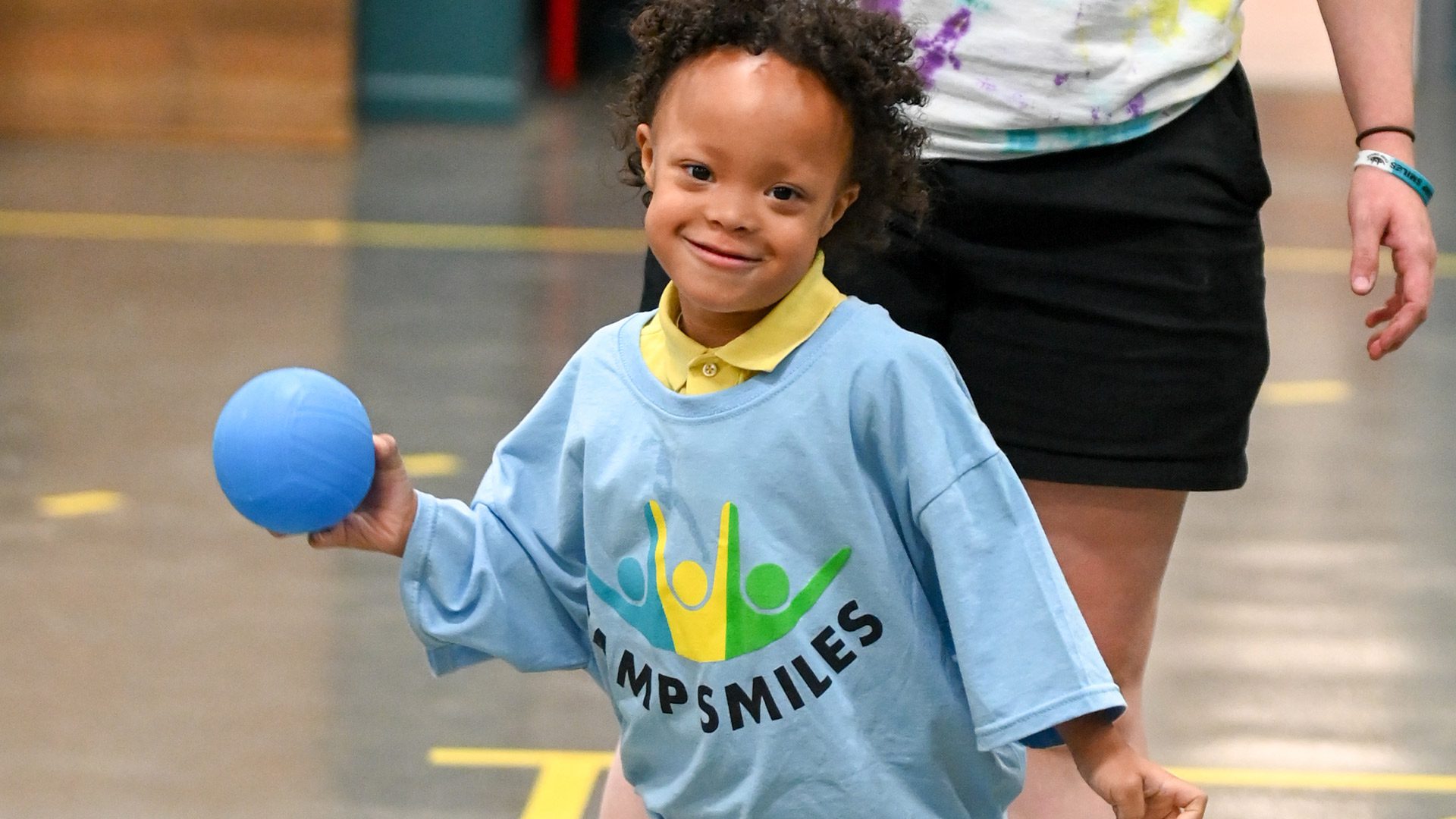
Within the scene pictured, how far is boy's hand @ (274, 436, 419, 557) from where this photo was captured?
68.6 inches

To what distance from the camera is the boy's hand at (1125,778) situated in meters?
1.59

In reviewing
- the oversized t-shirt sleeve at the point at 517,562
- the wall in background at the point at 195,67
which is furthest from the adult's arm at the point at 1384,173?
the wall in background at the point at 195,67

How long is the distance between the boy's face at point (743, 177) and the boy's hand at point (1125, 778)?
44 cm

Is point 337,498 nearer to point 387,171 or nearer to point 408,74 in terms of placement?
point 387,171

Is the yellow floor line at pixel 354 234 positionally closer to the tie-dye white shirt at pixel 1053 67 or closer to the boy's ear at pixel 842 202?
the tie-dye white shirt at pixel 1053 67

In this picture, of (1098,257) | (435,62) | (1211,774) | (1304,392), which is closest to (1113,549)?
(1098,257)

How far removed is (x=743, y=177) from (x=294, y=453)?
427mm

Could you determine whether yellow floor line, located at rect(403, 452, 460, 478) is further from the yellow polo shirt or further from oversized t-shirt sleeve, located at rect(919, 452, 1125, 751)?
oversized t-shirt sleeve, located at rect(919, 452, 1125, 751)

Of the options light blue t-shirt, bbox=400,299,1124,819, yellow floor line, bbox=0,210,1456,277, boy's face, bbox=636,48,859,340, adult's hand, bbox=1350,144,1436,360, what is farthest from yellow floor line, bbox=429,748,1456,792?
yellow floor line, bbox=0,210,1456,277

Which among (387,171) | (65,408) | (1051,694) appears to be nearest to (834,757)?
(1051,694)

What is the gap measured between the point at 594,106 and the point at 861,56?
354 inches

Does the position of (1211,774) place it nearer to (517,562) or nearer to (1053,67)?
(1053,67)

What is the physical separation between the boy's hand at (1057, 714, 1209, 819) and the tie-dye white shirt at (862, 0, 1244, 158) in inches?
Answer: 24.6

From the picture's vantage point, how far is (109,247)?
6746 mm
